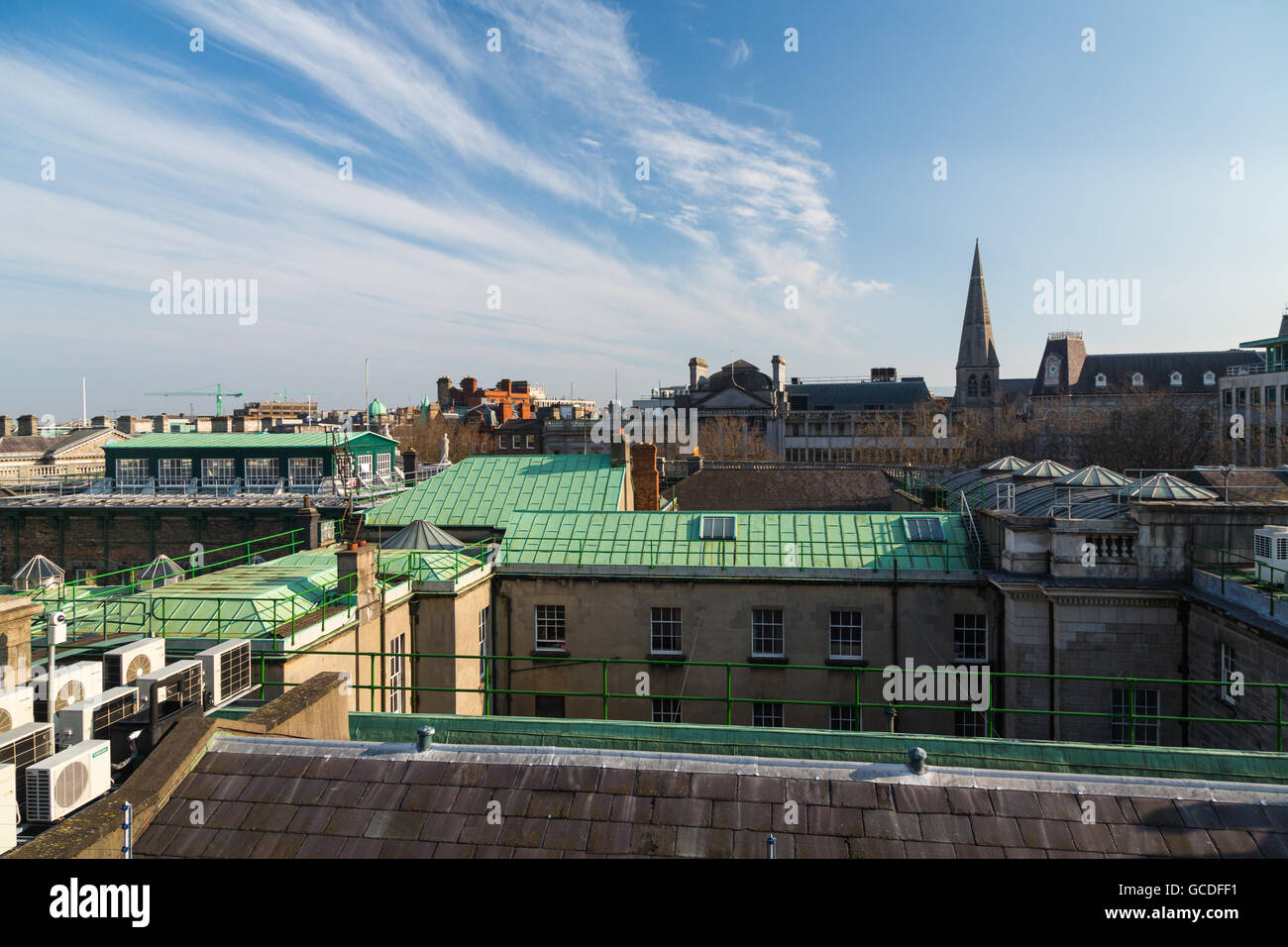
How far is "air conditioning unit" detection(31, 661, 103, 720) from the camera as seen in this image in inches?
393

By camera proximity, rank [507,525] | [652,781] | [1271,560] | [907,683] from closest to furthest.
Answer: [652,781], [1271,560], [907,683], [507,525]

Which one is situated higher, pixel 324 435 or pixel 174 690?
pixel 324 435

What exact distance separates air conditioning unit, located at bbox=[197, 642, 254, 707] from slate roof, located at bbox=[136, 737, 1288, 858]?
3185 mm

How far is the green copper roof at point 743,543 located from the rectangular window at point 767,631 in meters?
1.31

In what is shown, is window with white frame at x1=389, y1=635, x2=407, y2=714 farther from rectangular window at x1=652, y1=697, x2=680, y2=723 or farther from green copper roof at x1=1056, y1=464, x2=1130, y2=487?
green copper roof at x1=1056, y1=464, x2=1130, y2=487

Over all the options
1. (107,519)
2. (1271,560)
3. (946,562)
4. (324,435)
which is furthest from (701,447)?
(1271,560)

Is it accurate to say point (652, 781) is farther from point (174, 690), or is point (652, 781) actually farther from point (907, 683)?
point (907, 683)

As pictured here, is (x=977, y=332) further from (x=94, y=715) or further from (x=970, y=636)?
(x=94, y=715)

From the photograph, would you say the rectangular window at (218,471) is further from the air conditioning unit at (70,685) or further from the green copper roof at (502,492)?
the air conditioning unit at (70,685)

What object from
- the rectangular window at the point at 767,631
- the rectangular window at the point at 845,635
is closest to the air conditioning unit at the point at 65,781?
the rectangular window at the point at 767,631

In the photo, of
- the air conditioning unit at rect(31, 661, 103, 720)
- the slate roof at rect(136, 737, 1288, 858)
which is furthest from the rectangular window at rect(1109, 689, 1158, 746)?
the air conditioning unit at rect(31, 661, 103, 720)

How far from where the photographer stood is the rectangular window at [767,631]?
74.8ft
